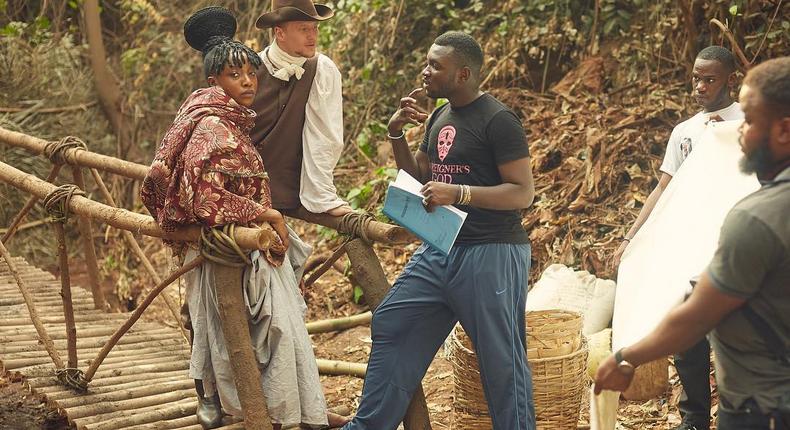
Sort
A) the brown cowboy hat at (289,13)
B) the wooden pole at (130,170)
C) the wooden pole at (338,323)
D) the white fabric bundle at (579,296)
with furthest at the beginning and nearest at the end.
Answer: the wooden pole at (338,323) < the white fabric bundle at (579,296) < the brown cowboy hat at (289,13) < the wooden pole at (130,170)

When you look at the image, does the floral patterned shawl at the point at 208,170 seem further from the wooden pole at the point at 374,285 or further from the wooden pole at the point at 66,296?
the wooden pole at the point at 66,296

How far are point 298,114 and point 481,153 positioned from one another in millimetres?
1064

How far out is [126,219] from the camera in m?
4.18

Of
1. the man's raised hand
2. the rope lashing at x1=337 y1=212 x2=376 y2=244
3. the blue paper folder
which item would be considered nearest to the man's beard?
the blue paper folder

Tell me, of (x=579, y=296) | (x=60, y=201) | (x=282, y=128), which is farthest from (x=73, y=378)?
(x=579, y=296)

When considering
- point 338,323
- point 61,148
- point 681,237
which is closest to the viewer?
point 681,237

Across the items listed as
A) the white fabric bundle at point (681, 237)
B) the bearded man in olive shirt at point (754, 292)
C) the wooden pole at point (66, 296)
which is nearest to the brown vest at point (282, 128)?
the wooden pole at point (66, 296)

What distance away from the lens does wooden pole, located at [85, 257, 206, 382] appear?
12.7ft

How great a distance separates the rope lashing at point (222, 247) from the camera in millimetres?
3684

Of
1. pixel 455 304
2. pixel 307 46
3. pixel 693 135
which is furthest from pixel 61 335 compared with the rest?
pixel 693 135

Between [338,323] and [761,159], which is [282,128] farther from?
[338,323]

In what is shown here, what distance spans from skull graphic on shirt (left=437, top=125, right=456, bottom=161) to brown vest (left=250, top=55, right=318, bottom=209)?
848 mm

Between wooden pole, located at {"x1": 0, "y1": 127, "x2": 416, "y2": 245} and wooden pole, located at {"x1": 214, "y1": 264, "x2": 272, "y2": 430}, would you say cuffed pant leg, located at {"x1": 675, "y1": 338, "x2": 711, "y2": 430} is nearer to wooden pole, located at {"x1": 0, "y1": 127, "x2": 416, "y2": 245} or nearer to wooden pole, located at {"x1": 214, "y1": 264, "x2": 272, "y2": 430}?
wooden pole, located at {"x1": 0, "y1": 127, "x2": 416, "y2": 245}

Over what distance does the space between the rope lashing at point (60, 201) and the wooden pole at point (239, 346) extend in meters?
1.32
